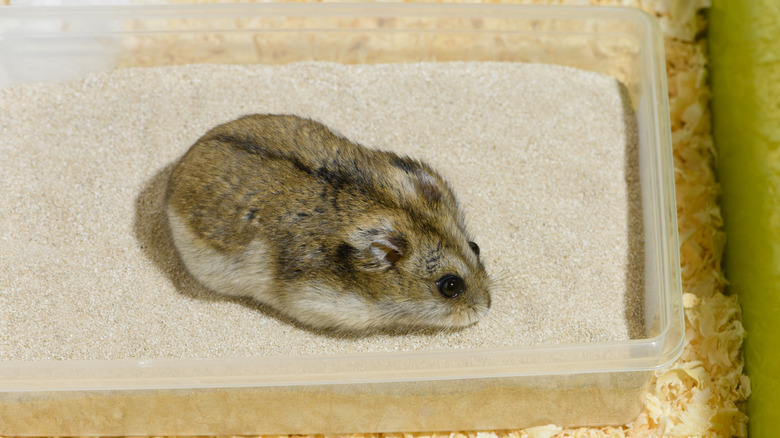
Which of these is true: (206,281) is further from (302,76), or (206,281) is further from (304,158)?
(302,76)

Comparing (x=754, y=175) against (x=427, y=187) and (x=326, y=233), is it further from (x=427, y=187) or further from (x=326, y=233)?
(x=326, y=233)

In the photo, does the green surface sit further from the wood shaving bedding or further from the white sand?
the white sand

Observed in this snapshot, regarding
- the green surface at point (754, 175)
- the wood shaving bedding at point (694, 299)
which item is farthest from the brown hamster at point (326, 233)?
the green surface at point (754, 175)

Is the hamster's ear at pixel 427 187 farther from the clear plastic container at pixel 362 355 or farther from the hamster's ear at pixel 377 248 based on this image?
the clear plastic container at pixel 362 355

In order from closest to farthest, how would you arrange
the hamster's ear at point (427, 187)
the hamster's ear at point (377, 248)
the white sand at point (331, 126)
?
the hamster's ear at point (377, 248) → the hamster's ear at point (427, 187) → the white sand at point (331, 126)

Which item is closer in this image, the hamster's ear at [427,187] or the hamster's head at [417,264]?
the hamster's head at [417,264]

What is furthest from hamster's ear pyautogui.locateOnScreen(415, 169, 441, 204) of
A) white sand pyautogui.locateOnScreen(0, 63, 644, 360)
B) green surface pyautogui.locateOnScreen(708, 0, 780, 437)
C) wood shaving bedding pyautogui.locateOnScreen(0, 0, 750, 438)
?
green surface pyautogui.locateOnScreen(708, 0, 780, 437)
